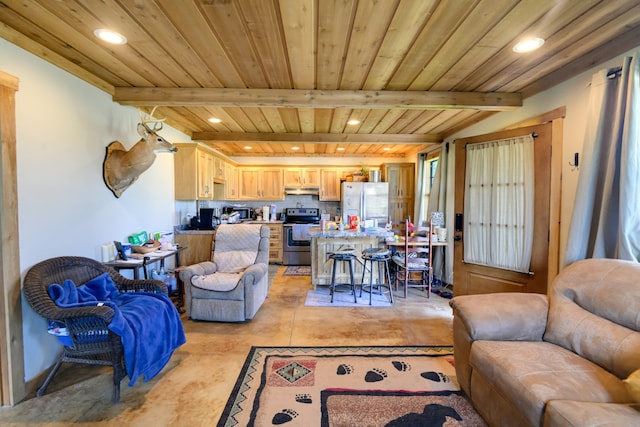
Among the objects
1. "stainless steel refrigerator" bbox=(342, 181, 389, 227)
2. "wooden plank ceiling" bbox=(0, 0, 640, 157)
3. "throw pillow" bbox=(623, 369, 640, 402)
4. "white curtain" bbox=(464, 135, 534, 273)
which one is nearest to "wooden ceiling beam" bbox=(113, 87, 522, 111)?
"wooden plank ceiling" bbox=(0, 0, 640, 157)

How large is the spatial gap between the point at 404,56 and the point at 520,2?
78 centimetres

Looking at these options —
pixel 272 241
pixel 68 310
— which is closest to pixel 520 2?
pixel 68 310

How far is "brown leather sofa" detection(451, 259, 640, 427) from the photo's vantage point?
1.25m

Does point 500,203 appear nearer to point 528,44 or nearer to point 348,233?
point 528,44

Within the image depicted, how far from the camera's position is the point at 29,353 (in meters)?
1.99

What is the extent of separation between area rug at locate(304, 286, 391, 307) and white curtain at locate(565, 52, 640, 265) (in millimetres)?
2117

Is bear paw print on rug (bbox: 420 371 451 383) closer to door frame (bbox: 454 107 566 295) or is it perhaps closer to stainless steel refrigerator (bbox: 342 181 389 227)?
door frame (bbox: 454 107 566 295)

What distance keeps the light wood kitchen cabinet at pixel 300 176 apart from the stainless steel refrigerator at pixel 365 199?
81 cm

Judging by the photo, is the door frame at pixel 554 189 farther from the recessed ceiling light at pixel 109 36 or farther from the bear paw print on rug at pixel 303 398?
the recessed ceiling light at pixel 109 36

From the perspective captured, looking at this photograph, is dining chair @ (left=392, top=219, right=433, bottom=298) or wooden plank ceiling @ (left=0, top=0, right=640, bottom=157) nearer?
wooden plank ceiling @ (left=0, top=0, right=640, bottom=157)

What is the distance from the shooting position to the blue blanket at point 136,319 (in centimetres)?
187

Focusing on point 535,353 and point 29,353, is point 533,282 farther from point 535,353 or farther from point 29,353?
point 29,353

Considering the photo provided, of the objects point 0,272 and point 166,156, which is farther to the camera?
point 166,156

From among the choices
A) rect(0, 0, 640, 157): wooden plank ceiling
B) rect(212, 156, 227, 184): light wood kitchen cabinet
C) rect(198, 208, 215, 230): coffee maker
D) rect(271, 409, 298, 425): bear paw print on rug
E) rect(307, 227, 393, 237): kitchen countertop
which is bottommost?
rect(271, 409, 298, 425): bear paw print on rug
